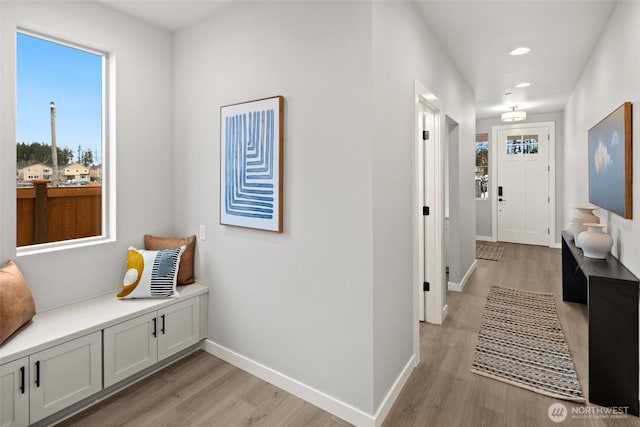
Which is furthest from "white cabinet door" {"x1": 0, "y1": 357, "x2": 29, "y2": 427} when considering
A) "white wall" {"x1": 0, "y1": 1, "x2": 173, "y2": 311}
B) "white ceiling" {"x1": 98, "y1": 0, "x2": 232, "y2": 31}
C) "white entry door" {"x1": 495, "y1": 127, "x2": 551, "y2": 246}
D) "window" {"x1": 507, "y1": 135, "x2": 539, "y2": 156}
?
"window" {"x1": 507, "y1": 135, "x2": 539, "y2": 156}

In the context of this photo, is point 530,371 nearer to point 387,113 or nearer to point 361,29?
point 387,113

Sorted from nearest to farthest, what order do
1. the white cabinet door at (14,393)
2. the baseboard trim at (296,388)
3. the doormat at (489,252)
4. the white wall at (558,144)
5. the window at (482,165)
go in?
1. the white cabinet door at (14,393)
2. the baseboard trim at (296,388)
3. the doormat at (489,252)
4. the white wall at (558,144)
5. the window at (482,165)

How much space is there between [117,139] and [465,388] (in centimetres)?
312

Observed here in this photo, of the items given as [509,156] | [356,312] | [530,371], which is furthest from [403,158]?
[509,156]

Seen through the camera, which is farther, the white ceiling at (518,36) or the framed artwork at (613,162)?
the white ceiling at (518,36)

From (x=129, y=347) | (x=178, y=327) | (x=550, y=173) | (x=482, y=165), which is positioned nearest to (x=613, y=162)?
(x=178, y=327)

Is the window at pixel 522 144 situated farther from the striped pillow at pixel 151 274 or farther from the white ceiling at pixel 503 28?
the striped pillow at pixel 151 274

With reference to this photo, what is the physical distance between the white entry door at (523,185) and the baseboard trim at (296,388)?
6324mm

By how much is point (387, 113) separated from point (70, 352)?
2.34 m

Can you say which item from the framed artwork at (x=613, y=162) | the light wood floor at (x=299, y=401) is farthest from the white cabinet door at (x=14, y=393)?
the framed artwork at (x=613, y=162)

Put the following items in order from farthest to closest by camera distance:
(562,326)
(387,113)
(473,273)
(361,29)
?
1. (473,273)
2. (562,326)
3. (387,113)
4. (361,29)

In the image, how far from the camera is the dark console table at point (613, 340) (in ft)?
6.74

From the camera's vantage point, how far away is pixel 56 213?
97.4 inches

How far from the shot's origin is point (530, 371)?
250 centimetres
